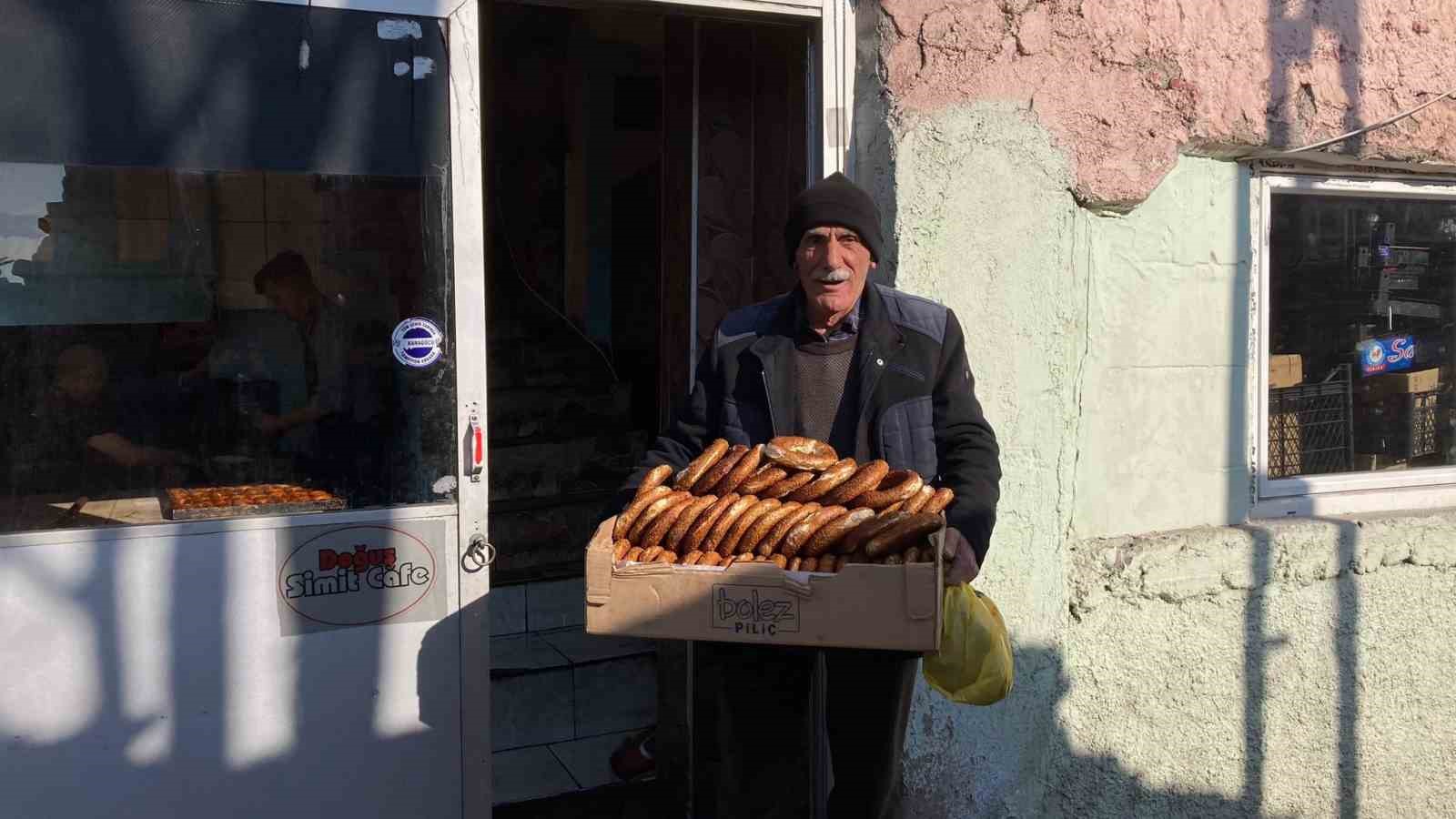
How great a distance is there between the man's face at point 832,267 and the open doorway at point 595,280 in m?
0.96

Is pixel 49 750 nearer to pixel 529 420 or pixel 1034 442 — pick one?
pixel 1034 442

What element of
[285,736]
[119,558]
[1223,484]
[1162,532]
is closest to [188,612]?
[119,558]

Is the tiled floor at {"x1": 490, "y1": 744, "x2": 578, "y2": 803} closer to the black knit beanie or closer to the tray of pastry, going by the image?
the tray of pastry

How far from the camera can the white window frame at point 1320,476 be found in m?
4.35

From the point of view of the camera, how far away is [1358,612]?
442 cm

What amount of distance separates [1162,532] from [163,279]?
315cm

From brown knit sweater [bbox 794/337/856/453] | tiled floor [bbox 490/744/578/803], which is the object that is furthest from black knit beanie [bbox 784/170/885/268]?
tiled floor [bbox 490/744/578/803]

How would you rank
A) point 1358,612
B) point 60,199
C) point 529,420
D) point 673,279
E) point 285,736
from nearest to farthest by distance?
point 60,199
point 285,736
point 1358,612
point 673,279
point 529,420

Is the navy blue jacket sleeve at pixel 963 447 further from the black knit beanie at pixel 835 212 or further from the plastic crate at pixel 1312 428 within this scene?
the plastic crate at pixel 1312 428

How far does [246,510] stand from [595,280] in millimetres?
4746

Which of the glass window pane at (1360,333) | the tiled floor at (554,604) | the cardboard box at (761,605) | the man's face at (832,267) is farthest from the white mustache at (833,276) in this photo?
the tiled floor at (554,604)

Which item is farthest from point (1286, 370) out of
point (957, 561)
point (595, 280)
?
point (595, 280)

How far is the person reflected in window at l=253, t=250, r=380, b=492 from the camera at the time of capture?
10.8ft

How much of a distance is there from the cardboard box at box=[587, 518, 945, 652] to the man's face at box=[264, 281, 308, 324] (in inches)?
49.2
